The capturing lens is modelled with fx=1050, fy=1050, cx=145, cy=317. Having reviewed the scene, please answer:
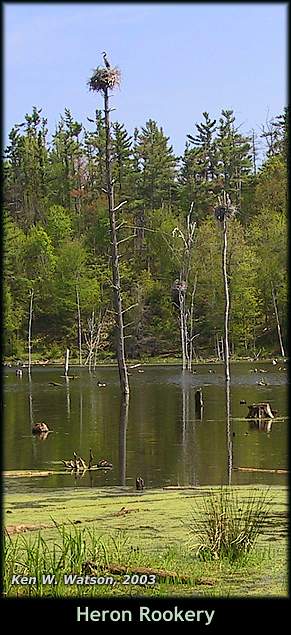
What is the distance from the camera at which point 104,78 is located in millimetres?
28906

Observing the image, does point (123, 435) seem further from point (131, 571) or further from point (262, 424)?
point (131, 571)

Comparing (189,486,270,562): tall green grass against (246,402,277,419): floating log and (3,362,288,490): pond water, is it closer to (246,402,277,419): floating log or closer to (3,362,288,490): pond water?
(3,362,288,490): pond water

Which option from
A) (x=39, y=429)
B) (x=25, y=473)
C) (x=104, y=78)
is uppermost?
(x=104, y=78)

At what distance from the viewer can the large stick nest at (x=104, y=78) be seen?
2895 centimetres

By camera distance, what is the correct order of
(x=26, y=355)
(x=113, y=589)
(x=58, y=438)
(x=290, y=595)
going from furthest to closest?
(x=26, y=355) < (x=58, y=438) < (x=113, y=589) < (x=290, y=595)

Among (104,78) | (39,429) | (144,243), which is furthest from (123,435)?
(144,243)

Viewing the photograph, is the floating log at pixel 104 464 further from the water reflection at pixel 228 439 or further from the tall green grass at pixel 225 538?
the tall green grass at pixel 225 538

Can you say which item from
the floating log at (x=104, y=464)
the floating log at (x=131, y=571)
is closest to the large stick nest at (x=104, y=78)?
the floating log at (x=104, y=464)

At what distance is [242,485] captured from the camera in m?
13.6

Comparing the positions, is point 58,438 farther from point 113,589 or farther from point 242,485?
point 113,589

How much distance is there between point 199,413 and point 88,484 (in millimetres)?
11983

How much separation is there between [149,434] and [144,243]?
179 feet

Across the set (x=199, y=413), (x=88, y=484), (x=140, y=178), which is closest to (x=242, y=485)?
(x=88, y=484)

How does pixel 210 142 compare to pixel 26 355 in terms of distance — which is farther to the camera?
pixel 210 142
